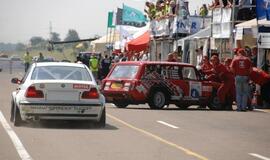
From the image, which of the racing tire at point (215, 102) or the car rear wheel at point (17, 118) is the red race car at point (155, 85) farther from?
the car rear wheel at point (17, 118)

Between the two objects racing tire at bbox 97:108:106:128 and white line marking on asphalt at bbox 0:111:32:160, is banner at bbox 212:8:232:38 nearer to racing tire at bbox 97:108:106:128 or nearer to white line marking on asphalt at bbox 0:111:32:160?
racing tire at bbox 97:108:106:128

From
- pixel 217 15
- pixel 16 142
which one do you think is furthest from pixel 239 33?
pixel 16 142

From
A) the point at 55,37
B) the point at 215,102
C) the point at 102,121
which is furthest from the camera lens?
the point at 55,37

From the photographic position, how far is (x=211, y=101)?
25328 mm

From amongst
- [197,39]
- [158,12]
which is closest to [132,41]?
[158,12]

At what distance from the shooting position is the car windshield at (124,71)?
24453 mm

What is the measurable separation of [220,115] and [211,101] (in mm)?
2723

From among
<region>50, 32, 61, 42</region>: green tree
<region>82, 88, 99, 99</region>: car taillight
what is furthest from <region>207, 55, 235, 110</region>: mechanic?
<region>50, 32, 61, 42</region>: green tree

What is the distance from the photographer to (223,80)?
25469 mm

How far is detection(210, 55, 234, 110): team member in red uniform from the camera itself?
82.7 ft

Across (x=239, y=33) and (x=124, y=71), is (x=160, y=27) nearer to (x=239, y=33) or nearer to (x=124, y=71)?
(x=239, y=33)

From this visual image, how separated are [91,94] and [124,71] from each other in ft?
26.2

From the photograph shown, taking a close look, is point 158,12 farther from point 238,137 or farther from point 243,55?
point 238,137

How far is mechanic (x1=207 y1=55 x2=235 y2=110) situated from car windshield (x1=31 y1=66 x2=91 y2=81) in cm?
842
